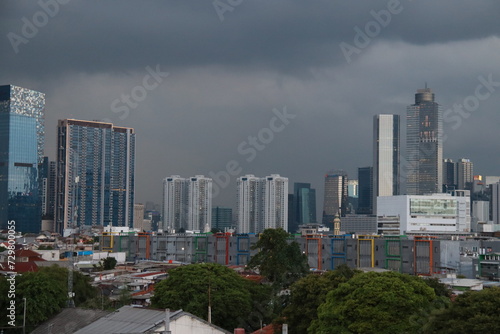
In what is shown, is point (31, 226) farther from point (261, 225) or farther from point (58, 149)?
point (261, 225)

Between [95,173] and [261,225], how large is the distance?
41.9 meters

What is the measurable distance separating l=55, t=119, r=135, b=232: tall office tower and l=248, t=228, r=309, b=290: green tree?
12930 cm

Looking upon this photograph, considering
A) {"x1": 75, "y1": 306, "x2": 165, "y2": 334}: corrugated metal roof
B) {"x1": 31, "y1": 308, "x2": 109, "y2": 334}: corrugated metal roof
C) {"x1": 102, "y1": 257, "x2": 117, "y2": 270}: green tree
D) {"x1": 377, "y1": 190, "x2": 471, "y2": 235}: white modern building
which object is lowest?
{"x1": 102, "y1": 257, "x2": 117, "y2": 270}: green tree

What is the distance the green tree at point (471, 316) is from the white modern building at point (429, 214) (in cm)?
8262

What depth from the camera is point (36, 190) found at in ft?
542

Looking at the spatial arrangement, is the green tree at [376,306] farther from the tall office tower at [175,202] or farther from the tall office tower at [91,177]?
the tall office tower at [175,202]

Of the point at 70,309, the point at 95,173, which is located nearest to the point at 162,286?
the point at 70,309

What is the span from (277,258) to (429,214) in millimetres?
65908

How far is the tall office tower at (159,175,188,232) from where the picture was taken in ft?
587

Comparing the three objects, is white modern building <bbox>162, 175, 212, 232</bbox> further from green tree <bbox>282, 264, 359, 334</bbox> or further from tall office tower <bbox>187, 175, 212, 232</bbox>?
green tree <bbox>282, 264, 359, 334</bbox>

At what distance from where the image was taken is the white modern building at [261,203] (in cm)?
17975

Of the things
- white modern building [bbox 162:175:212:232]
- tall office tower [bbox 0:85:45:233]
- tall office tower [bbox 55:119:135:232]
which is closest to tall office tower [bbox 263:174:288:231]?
white modern building [bbox 162:175:212:232]

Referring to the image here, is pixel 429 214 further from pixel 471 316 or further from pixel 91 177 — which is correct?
pixel 91 177

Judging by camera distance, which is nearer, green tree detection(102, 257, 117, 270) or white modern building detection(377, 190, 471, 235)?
green tree detection(102, 257, 117, 270)
